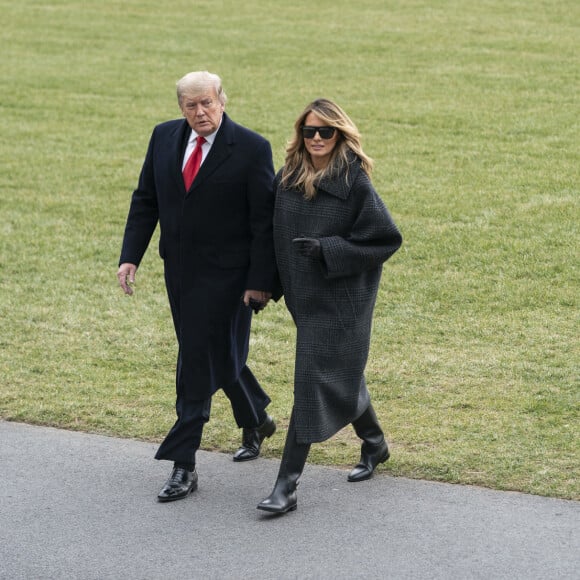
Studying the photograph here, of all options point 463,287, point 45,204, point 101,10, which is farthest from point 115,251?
point 101,10

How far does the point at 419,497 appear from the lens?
567 centimetres

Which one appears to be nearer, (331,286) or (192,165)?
(331,286)

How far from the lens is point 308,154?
5.58 m

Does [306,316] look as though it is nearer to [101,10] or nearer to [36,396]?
[36,396]

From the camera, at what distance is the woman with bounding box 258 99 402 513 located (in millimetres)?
5453

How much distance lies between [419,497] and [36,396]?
8.64 feet

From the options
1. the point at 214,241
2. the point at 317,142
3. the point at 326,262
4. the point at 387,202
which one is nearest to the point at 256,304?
the point at 214,241

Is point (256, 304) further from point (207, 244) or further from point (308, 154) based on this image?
point (308, 154)

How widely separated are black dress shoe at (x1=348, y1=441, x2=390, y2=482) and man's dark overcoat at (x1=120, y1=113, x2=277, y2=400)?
0.76 metres

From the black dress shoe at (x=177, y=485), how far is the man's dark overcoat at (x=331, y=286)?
0.66 metres

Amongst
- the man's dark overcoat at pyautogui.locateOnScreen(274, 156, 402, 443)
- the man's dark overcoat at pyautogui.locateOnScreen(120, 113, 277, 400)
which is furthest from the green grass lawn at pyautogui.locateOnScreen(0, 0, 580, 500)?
the man's dark overcoat at pyautogui.locateOnScreen(120, 113, 277, 400)

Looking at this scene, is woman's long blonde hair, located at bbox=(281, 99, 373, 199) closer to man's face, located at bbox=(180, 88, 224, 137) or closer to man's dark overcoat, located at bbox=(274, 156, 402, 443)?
man's dark overcoat, located at bbox=(274, 156, 402, 443)

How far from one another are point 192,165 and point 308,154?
603 mm

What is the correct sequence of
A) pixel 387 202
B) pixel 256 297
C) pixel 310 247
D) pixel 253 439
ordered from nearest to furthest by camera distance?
pixel 310 247
pixel 256 297
pixel 253 439
pixel 387 202
